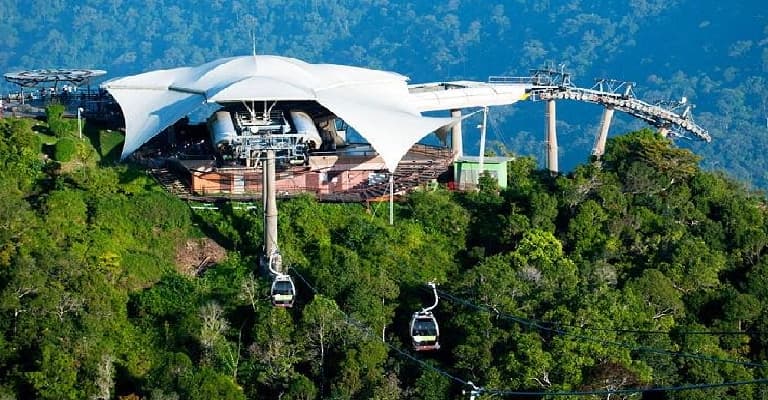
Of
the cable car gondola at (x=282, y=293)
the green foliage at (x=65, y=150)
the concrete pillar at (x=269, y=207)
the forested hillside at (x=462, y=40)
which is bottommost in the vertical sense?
the cable car gondola at (x=282, y=293)

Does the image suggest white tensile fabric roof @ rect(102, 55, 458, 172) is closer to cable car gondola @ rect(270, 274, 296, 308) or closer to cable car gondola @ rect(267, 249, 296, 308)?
cable car gondola @ rect(267, 249, 296, 308)

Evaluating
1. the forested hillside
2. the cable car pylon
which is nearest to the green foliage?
the cable car pylon

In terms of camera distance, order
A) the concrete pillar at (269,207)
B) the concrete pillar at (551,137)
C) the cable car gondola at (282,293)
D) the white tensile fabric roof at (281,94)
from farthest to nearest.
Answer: the concrete pillar at (551,137)
the white tensile fabric roof at (281,94)
the concrete pillar at (269,207)
the cable car gondola at (282,293)

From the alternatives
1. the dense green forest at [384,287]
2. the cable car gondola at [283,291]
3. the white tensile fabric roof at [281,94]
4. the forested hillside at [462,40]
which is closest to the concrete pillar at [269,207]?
the dense green forest at [384,287]

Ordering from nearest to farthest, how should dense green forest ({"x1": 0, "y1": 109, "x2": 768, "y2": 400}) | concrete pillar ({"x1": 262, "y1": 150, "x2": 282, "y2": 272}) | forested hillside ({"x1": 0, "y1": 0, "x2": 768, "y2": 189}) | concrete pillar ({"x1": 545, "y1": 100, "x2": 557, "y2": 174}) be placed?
dense green forest ({"x1": 0, "y1": 109, "x2": 768, "y2": 400}), concrete pillar ({"x1": 262, "y1": 150, "x2": 282, "y2": 272}), concrete pillar ({"x1": 545, "y1": 100, "x2": 557, "y2": 174}), forested hillside ({"x1": 0, "y1": 0, "x2": 768, "y2": 189})

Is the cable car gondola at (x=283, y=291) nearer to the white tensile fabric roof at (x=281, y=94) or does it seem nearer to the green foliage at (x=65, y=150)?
the white tensile fabric roof at (x=281, y=94)

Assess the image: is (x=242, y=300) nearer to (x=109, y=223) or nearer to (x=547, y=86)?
(x=109, y=223)

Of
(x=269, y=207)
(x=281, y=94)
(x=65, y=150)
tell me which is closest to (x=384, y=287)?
(x=269, y=207)
